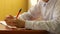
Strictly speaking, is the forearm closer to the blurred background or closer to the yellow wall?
the blurred background

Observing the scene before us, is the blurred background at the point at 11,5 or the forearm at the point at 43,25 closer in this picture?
the forearm at the point at 43,25

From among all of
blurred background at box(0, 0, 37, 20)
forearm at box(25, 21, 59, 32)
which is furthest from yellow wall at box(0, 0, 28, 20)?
forearm at box(25, 21, 59, 32)

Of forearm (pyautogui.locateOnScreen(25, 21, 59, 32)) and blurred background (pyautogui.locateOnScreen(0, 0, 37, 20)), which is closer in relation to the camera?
forearm (pyautogui.locateOnScreen(25, 21, 59, 32))

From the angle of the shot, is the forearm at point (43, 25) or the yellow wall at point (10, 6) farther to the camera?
the yellow wall at point (10, 6)

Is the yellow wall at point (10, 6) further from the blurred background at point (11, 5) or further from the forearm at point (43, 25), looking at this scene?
the forearm at point (43, 25)

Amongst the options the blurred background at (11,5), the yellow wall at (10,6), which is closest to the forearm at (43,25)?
the blurred background at (11,5)

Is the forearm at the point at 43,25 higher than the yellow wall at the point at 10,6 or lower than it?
lower

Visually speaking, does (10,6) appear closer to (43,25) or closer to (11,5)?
(11,5)

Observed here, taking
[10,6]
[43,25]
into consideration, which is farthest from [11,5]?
[43,25]

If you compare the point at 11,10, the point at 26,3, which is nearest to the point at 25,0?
the point at 26,3

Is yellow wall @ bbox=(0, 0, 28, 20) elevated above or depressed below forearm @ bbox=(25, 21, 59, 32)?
above

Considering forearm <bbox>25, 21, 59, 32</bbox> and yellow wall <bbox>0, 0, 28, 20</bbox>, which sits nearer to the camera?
forearm <bbox>25, 21, 59, 32</bbox>

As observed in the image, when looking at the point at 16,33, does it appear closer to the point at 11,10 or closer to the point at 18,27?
the point at 18,27

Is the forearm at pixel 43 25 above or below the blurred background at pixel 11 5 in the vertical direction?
below
